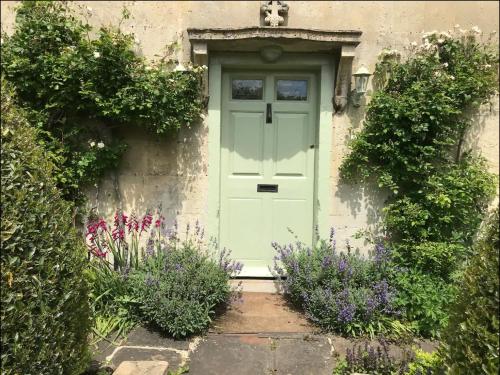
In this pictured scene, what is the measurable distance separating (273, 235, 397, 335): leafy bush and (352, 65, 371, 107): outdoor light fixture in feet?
5.27

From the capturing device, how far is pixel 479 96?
14.2ft

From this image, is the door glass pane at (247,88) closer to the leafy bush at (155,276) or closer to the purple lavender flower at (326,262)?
the leafy bush at (155,276)

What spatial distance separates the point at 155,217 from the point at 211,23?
2.25 meters

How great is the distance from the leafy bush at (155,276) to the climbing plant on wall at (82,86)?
2.28 ft

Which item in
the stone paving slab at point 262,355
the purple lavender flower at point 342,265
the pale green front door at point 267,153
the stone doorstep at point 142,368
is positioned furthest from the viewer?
the pale green front door at point 267,153

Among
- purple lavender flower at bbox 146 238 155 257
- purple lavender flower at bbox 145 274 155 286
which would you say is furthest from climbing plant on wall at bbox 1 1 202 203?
purple lavender flower at bbox 145 274 155 286

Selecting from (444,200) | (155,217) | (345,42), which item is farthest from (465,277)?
(155,217)

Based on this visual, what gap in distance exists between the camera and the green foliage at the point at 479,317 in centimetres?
182

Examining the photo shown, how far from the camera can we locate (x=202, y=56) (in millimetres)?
4238

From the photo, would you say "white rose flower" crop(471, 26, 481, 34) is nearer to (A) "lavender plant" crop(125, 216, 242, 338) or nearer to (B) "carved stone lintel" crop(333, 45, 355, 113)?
(B) "carved stone lintel" crop(333, 45, 355, 113)

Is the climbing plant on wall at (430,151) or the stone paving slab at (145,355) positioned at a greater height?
the climbing plant on wall at (430,151)

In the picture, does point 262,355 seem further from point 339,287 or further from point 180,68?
point 180,68

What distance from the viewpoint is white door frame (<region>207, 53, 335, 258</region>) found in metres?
4.45

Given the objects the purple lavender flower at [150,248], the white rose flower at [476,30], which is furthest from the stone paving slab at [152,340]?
the white rose flower at [476,30]
